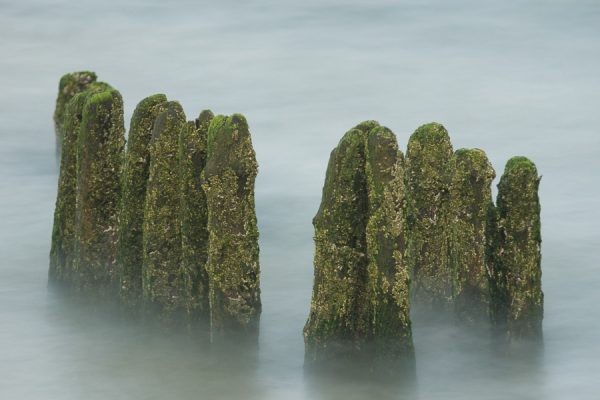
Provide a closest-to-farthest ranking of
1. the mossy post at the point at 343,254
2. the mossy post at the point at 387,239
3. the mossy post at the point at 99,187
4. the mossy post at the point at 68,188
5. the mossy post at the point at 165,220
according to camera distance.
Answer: the mossy post at the point at 387,239 < the mossy post at the point at 343,254 < the mossy post at the point at 165,220 < the mossy post at the point at 99,187 < the mossy post at the point at 68,188

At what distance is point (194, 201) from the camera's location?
3058 cm

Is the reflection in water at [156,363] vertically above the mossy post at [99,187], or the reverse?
the mossy post at [99,187]

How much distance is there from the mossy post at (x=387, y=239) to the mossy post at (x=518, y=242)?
214 cm

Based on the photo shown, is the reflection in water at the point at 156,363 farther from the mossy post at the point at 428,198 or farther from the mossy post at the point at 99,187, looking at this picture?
the mossy post at the point at 428,198

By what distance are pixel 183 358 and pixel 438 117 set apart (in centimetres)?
2173

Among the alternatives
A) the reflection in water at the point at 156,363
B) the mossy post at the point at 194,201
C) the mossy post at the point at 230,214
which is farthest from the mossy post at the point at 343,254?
the mossy post at the point at 194,201

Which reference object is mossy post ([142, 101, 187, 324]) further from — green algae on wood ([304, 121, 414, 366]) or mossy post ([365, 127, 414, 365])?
mossy post ([365, 127, 414, 365])

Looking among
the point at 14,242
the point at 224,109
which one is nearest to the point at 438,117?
the point at 224,109

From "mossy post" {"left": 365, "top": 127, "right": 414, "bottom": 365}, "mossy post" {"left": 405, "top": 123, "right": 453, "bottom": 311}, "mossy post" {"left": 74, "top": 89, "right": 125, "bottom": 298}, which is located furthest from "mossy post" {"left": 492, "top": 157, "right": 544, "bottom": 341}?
"mossy post" {"left": 74, "top": 89, "right": 125, "bottom": 298}

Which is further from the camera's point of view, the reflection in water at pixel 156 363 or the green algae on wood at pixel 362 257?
the reflection in water at pixel 156 363

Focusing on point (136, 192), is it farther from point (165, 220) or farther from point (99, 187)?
point (99, 187)

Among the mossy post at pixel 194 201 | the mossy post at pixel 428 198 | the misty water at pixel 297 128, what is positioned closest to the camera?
the misty water at pixel 297 128

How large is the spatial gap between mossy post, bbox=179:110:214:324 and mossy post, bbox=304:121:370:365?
89.6 inches

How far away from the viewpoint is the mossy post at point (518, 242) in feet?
98.1
